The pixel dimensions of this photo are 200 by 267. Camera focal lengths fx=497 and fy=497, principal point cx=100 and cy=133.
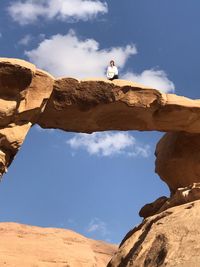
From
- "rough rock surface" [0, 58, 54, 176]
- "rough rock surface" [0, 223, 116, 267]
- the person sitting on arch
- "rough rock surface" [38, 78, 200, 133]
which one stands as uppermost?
the person sitting on arch

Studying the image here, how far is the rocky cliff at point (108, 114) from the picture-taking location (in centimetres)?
1176

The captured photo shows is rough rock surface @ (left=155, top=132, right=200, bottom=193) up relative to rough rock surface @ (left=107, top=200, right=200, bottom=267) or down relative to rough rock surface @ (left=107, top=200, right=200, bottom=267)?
up

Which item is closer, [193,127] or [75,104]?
[75,104]

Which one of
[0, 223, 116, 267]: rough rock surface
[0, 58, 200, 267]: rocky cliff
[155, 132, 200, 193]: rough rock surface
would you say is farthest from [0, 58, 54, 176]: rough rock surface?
[0, 223, 116, 267]: rough rock surface

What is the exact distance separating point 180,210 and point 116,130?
5777 millimetres

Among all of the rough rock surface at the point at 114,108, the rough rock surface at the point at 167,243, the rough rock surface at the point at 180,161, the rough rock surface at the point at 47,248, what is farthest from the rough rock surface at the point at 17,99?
the rough rock surface at the point at 47,248

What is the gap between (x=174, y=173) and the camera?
1501 centimetres

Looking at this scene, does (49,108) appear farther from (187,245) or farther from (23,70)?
(187,245)

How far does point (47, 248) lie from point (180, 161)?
12.5m

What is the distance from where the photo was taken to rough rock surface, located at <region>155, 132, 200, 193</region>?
14711 mm

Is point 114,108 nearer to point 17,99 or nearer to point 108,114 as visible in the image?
point 108,114

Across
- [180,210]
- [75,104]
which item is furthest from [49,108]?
[180,210]

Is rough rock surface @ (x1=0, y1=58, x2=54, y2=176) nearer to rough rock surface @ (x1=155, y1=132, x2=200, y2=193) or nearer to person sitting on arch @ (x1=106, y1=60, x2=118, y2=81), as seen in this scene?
person sitting on arch @ (x1=106, y1=60, x2=118, y2=81)

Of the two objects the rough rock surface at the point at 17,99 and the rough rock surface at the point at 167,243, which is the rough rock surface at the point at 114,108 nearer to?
the rough rock surface at the point at 17,99
